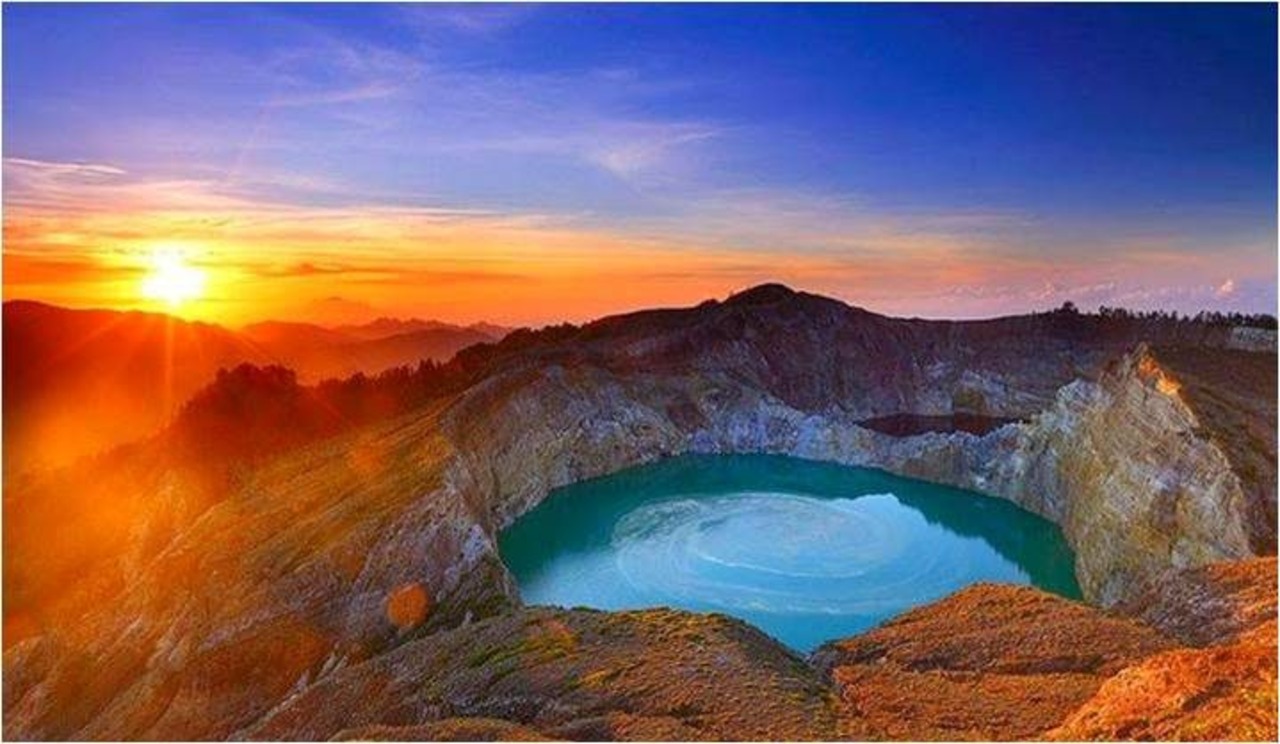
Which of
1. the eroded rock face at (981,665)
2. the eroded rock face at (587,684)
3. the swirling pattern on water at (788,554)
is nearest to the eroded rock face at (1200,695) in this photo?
the eroded rock face at (981,665)

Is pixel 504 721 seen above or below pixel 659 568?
above

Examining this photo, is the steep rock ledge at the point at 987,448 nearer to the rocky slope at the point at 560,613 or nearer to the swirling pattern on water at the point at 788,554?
the rocky slope at the point at 560,613

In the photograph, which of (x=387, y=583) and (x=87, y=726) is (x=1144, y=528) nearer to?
(x=387, y=583)

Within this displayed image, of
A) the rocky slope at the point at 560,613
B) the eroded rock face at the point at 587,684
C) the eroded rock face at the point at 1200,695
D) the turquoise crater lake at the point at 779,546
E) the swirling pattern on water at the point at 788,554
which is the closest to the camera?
the eroded rock face at the point at 1200,695

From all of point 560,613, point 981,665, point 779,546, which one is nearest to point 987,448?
point 779,546

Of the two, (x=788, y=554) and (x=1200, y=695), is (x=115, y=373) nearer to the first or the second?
(x=788, y=554)

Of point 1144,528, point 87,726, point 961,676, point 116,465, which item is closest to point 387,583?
point 87,726
